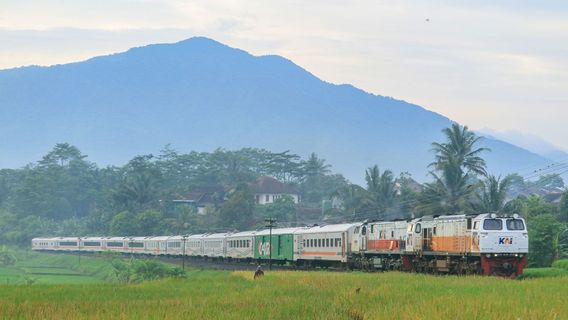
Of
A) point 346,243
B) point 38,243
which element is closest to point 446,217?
point 346,243

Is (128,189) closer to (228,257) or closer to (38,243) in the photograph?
(38,243)

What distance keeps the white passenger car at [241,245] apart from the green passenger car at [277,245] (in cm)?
147

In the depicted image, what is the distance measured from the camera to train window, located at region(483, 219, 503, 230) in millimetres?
47844

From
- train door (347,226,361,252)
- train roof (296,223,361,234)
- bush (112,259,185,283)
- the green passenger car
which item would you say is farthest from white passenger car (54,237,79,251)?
train door (347,226,361,252)

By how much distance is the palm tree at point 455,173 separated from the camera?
9400 cm

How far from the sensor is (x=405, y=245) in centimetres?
5669

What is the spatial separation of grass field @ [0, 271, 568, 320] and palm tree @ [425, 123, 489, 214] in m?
53.3

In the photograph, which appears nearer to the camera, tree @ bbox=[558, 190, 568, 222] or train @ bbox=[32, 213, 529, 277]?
train @ bbox=[32, 213, 529, 277]

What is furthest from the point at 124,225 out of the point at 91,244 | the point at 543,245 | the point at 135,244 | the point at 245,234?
the point at 543,245

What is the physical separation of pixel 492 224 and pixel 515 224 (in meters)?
1.61

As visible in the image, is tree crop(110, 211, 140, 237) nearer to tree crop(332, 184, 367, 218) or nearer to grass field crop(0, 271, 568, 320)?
tree crop(332, 184, 367, 218)

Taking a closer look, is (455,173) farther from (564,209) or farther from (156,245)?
(156,245)

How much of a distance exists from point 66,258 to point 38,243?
79.3ft

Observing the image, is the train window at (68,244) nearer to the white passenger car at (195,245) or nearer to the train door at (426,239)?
the white passenger car at (195,245)
